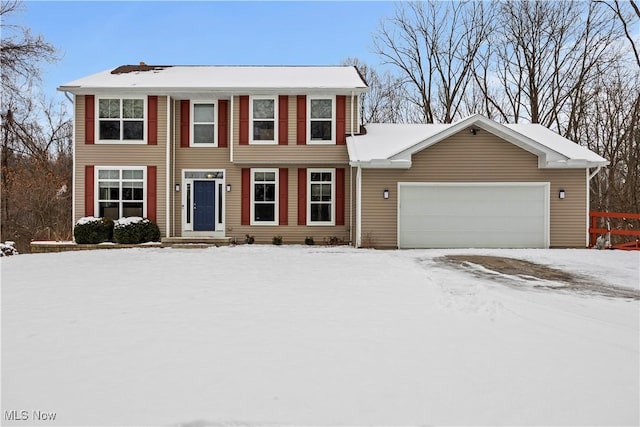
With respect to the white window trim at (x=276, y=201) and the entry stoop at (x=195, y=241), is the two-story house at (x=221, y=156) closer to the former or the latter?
the white window trim at (x=276, y=201)

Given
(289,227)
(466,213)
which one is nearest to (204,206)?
(289,227)

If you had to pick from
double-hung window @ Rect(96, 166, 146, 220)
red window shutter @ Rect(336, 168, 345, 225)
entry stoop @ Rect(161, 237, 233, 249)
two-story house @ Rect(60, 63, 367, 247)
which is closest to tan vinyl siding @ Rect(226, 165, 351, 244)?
two-story house @ Rect(60, 63, 367, 247)

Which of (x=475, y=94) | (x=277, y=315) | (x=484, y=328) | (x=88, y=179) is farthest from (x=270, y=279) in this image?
(x=475, y=94)

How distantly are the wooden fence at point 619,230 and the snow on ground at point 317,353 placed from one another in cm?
796

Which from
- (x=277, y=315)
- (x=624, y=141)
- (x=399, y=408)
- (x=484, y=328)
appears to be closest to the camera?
(x=399, y=408)

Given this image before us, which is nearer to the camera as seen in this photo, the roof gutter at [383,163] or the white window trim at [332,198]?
the roof gutter at [383,163]

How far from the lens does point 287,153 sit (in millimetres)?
Answer: 14836

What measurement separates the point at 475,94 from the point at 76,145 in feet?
70.9

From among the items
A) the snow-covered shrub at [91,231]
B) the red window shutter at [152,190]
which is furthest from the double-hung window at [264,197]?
the snow-covered shrub at [91,231]

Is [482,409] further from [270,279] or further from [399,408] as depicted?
[270,279]

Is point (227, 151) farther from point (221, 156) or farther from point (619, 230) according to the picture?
point (619, 230)

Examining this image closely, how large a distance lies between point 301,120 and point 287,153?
1.24 m

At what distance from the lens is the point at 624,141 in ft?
68.6

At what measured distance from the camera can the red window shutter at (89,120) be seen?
48.6 feet
